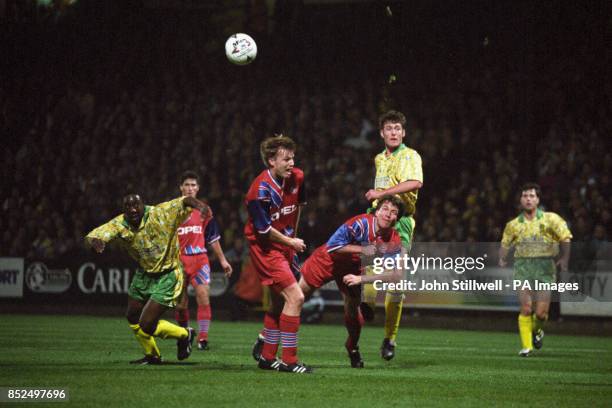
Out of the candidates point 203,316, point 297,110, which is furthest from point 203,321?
point 297,110

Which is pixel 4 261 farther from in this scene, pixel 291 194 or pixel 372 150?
pixel 291 194

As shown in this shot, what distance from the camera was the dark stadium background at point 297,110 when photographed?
2180cm

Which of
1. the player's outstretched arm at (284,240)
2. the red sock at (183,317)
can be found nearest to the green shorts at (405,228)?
the player's outstretched arm at (284,240)

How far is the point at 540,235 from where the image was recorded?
539 inches

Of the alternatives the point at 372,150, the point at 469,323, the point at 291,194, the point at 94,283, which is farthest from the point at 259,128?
the point at 291,194

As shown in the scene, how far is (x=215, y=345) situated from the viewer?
44.3 feet

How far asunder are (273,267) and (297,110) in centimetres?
1697

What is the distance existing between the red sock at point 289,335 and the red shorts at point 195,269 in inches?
188

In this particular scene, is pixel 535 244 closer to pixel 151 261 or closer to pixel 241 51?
pixel 151 261

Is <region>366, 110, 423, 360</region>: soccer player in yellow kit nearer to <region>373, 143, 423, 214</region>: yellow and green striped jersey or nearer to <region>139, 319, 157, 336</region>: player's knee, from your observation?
<region>373, 143, 423, 214</region>: yellow and green striped jersey

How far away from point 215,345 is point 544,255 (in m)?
4.81

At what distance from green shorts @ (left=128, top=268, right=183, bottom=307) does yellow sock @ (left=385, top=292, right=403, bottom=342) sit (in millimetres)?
2371

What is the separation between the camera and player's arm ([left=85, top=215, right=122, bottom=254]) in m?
9.79

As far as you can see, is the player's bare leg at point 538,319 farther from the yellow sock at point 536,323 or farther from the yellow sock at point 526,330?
the yellow sock at point 526,330
